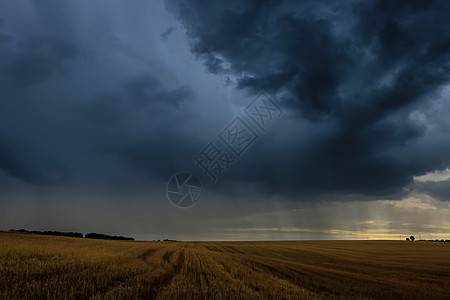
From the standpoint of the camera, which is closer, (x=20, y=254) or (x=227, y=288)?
(x=227, y=288)

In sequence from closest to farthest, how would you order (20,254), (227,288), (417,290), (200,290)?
1. (200,290)
2. (227,288)
3. (417,290)
4. (20,254)

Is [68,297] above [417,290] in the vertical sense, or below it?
above

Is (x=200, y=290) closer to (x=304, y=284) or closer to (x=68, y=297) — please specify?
(x=68, y=297)

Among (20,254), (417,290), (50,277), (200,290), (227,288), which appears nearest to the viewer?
(200,290)

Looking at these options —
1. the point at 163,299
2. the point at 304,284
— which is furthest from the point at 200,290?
the point at 304,284

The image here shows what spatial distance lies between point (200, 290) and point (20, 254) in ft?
50.3

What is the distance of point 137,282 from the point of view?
11.7 m

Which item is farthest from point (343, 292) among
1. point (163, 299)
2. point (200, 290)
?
point (163, 299)

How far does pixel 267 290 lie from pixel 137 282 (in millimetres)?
5297

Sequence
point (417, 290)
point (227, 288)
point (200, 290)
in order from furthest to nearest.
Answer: point (417, 290), point (227, 288), point (200, 290)

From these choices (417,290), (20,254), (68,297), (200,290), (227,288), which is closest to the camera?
(68,297)

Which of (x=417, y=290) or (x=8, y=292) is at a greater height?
(x=8, y=292)

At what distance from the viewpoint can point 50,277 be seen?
39.8 ft

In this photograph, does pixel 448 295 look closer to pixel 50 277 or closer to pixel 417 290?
pixel 417 290
